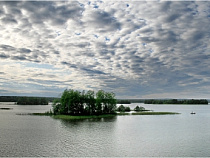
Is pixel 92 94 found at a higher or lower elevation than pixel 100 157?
higher

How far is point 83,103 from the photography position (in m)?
109

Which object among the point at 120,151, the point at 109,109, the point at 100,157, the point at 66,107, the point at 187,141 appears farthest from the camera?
the point at 109,109

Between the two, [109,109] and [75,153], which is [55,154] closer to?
[75,153]

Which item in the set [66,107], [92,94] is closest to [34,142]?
[66,107]

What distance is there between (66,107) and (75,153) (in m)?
73.7

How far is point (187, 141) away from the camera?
44.6 meters

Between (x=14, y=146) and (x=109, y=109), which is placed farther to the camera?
(x=109, y=109)

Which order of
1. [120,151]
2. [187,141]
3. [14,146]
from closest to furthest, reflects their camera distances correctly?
[120,151], [14,146], [187,141]

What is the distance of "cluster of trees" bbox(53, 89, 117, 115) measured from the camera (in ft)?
347

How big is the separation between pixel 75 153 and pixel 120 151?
783 centimetres

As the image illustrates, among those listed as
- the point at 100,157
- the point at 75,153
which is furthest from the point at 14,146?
the point at 100,157

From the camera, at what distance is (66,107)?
348 ft

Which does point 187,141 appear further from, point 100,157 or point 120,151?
point 100,157

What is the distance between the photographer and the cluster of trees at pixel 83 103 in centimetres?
10569
